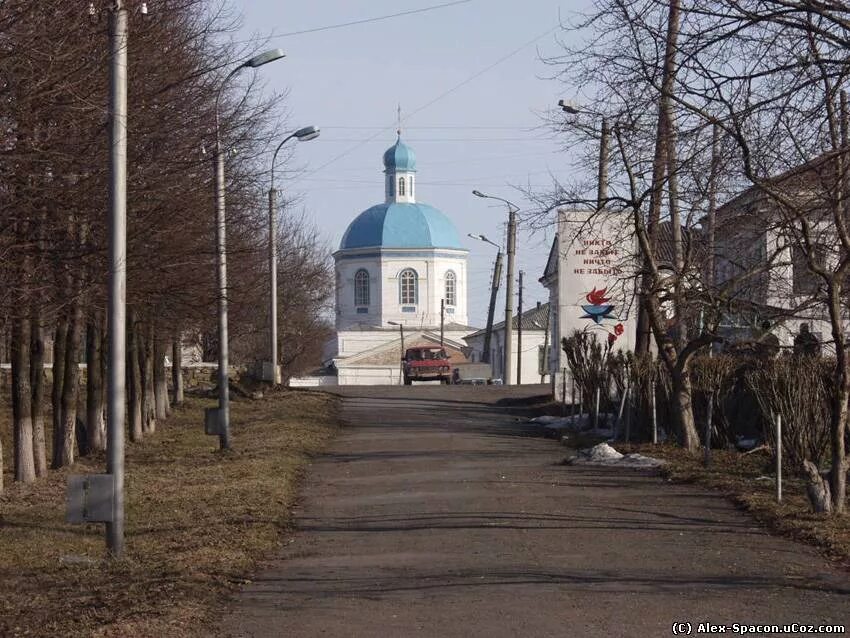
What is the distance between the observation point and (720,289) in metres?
17.2

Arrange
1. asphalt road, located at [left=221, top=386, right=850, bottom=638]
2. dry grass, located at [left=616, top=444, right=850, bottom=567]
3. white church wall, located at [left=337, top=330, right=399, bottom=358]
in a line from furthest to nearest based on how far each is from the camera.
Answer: white church wall, located at [left=337, top=330, right=399, bottom=358]
dry grass, located at [left=616, top=444, right=850, bottom=567]
asphalt road, located at [left=221, top=386, right=850, bottom=638]

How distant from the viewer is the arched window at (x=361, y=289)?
10000 cm

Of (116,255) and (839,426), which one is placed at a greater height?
(116,255)

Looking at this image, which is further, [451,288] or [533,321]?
[451,288]

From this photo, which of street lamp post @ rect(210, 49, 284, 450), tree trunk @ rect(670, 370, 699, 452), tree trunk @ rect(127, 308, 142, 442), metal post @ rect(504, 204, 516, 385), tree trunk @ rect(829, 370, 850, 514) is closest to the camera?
tree trunk @ rect(829, 370, 850, 514)

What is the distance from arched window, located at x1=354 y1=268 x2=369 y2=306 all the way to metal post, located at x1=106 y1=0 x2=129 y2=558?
87.8m

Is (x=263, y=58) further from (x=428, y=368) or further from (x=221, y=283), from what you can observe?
(x=428, y=368)

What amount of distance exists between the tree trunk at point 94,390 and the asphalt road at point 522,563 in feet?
17.9

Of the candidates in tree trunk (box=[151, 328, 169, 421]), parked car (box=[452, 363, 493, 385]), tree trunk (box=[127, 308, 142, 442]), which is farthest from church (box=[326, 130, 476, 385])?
tree trunk (box=[127, 308, 142, 442])

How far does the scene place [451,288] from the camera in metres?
102

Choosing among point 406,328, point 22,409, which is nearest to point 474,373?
point 406,328

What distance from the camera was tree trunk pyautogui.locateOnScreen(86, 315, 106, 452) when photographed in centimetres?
2173

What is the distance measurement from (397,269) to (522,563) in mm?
87813

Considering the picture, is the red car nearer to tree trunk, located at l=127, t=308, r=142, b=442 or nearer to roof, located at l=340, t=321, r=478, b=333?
tree trunk, located at l=127, t=308, r=142, b=442
